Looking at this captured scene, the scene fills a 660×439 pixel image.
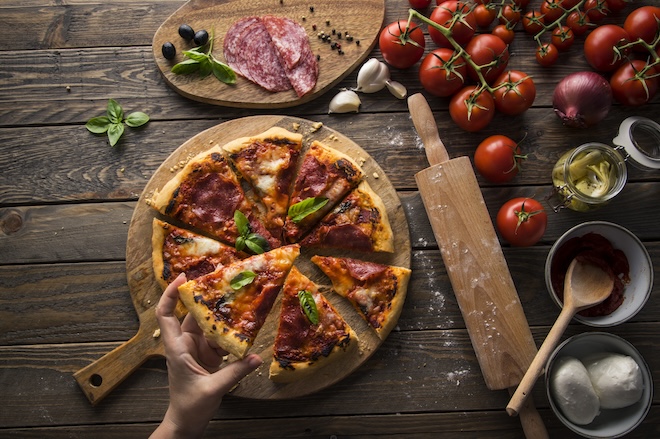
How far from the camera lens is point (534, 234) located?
4.00m

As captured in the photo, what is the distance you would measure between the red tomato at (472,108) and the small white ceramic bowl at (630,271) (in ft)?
3.24

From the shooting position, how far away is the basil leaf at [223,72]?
4.23 m

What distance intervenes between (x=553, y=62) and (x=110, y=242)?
3.60m

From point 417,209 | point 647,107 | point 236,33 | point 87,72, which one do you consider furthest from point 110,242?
point 647,107

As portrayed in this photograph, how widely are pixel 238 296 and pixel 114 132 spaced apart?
5.30 feet

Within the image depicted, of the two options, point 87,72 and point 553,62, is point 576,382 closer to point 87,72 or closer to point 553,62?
point 553,62

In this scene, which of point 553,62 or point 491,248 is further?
point 553,62

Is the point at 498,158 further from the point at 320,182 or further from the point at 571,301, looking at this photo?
the point at 320,182

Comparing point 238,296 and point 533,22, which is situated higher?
point 533,22

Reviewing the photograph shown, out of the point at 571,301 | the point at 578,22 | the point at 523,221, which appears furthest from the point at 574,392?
the point at 578,22

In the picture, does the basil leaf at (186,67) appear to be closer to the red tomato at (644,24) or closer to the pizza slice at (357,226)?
the pizza slice at (357,226)

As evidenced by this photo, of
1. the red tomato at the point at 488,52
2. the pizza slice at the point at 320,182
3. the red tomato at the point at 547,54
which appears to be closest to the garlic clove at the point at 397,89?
the red tomato at the point at 488,52

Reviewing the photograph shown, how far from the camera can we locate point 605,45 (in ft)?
13.7

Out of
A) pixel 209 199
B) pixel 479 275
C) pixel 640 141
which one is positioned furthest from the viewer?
pixel 640 141
